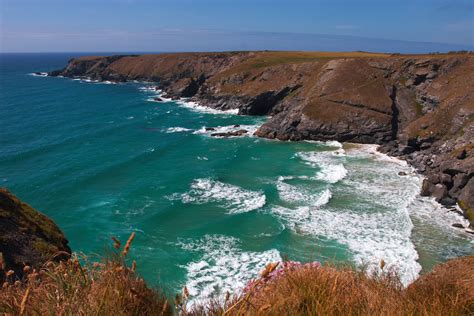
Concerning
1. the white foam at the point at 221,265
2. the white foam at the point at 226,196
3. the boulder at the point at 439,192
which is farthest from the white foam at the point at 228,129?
the white foam at the point at 221,265

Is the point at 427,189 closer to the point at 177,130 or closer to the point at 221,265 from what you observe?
the point at 221,265

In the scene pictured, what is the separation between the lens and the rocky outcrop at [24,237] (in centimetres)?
1245

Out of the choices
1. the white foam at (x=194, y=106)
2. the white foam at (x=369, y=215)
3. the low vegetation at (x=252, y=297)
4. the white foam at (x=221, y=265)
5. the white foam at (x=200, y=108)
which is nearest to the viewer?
the low vegetation at (x=252, y=297)

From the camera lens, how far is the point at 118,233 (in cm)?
3044

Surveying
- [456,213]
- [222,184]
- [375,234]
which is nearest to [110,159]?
[222,184]

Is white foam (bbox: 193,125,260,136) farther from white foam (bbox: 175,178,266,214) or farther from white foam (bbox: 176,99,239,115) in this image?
white foam (bbox: 175,178,266,214)

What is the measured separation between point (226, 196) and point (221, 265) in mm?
13263

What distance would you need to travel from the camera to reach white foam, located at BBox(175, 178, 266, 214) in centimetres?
3525

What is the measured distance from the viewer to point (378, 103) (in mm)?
68438

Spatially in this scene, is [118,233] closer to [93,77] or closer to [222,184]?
[222,184]

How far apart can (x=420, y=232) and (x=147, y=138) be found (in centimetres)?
4793

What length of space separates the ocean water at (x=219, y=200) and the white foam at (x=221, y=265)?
0.27ft

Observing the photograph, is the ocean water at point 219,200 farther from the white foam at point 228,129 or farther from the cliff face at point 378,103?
the cliff face at point 378,103

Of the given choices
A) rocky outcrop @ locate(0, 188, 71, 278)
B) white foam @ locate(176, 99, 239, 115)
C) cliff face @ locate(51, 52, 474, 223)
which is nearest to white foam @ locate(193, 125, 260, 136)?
cliff face @ locate(51, 52, 474, 223)
